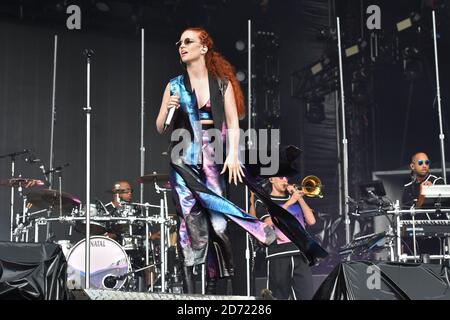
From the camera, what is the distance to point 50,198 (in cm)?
917

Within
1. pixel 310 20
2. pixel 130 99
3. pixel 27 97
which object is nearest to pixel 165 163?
pixel 130 99

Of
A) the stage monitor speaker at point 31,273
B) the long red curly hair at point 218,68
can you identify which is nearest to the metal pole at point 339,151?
the long red curly hair at point 218,68

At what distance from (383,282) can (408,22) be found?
7.07m

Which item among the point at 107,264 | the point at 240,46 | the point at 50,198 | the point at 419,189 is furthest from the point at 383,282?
the point at 240,46

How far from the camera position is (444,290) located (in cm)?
492

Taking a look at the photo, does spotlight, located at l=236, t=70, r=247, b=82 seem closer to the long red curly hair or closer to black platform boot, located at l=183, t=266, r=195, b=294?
the long red curly hair

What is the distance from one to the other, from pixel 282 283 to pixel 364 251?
1.34m

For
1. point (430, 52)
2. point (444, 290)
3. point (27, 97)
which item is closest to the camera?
point (444, 290)

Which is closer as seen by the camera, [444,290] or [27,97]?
[444,290]

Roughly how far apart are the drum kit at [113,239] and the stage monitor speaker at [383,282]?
4.04 metres

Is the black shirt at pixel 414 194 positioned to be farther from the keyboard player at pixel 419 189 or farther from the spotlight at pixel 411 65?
the spotlight at pixel 411 65

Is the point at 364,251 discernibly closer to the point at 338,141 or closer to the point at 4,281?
the point at 338,141

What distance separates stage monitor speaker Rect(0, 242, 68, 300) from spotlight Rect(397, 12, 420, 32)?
744cm

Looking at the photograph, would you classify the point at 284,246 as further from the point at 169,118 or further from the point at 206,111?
Result: the point at 169,118
